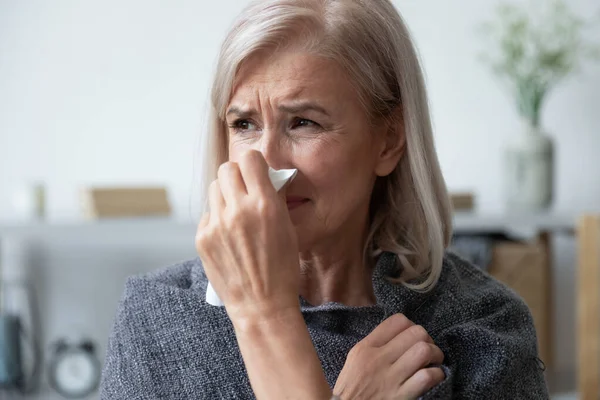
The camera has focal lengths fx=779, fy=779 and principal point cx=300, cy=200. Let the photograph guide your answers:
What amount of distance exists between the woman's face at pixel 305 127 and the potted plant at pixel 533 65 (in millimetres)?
1748

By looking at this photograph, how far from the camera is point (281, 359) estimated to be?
103 cm

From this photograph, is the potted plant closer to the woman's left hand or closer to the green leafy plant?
the green leafy plant

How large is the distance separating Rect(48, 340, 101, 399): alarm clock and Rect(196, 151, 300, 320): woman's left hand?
2148mm

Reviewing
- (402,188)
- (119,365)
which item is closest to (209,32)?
(402,188)

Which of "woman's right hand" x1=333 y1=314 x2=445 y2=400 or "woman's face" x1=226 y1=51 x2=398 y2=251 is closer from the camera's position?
"woman's right hand" x1=333 y1=314 x2=445 y2=400

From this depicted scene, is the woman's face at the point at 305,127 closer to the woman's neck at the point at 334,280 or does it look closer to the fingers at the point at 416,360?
the woman's neck at the point at 334,280

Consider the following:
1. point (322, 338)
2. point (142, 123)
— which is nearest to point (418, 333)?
point (322, 338)

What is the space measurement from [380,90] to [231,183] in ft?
1.19

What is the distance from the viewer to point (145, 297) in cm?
128

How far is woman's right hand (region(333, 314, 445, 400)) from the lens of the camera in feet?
3.58

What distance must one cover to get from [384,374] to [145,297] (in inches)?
16.5

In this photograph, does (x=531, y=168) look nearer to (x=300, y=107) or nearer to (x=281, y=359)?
(x=300, y=107)

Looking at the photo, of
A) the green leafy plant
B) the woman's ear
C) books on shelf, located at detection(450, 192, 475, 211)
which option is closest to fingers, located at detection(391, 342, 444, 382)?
the woman's ear

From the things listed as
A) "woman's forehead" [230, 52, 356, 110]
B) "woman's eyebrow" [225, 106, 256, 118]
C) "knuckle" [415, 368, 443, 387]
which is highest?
"woman's forehead" [230, 52, 356, 110]
